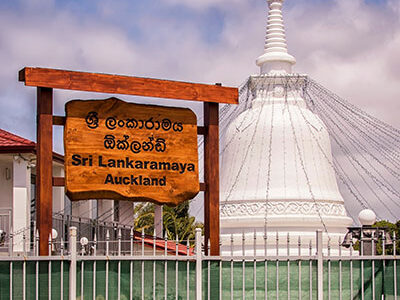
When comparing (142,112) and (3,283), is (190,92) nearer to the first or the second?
(142,112)

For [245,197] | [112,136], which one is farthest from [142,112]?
[245,197]

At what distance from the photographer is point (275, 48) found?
2947 cm

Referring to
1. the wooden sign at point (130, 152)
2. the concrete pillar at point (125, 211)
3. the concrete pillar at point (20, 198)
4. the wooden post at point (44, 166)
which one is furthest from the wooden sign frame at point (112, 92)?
the concrete pillar at point (125, 211)

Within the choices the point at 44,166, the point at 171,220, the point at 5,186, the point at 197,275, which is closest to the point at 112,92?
the point at 44,166

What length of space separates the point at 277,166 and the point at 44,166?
58.7 ft

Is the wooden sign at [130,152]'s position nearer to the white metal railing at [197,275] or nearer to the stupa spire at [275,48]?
the white metal railing at [197,275]

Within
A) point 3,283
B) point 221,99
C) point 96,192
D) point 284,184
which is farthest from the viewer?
point 284,184

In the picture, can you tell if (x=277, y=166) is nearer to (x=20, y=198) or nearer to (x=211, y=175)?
(x=20, y=198)

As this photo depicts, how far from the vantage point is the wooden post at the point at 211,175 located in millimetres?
12328

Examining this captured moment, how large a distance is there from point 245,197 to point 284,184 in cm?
152

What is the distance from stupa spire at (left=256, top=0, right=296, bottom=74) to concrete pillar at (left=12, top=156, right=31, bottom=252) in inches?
534

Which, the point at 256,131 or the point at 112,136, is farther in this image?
the point at 256,131

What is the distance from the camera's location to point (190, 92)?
1236 cm

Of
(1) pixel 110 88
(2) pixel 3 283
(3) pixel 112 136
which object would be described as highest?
(1) pixel 110 88
